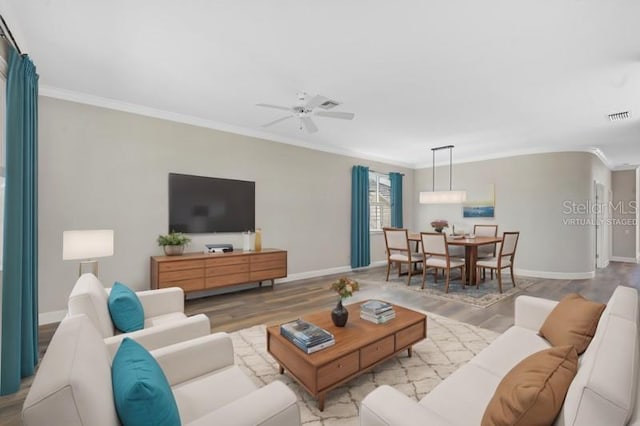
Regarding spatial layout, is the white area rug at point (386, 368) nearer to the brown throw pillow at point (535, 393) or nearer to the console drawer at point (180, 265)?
the brown throw pillow at point (535, 393)

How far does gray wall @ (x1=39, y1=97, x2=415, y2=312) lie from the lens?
342cm

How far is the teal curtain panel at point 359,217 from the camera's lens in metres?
6.53

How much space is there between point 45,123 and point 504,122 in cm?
608

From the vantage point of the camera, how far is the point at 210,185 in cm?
455

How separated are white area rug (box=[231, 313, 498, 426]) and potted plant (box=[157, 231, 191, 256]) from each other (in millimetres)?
1614

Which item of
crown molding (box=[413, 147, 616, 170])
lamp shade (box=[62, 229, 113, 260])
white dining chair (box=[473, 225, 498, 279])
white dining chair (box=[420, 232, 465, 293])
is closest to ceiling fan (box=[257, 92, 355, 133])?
lamp shade (box=[62, 229, 113, 260])

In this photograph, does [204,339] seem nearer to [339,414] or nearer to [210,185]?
[339,414]

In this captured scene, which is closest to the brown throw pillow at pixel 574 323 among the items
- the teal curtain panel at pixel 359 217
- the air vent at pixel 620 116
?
the air vent at pixel 620 116

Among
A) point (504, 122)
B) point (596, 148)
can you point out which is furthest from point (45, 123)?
point (596, 148)

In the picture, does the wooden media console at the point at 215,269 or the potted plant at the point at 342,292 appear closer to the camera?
the potted plant at the point at 342,292

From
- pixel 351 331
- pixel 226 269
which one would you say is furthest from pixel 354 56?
pixel 226 269

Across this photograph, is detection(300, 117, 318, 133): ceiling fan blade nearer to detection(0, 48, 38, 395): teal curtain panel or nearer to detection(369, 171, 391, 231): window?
detection(0, 48, 38, 395): teal curtain panel

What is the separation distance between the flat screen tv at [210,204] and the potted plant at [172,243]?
9.6 inches

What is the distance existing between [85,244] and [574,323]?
3619 millimetres
